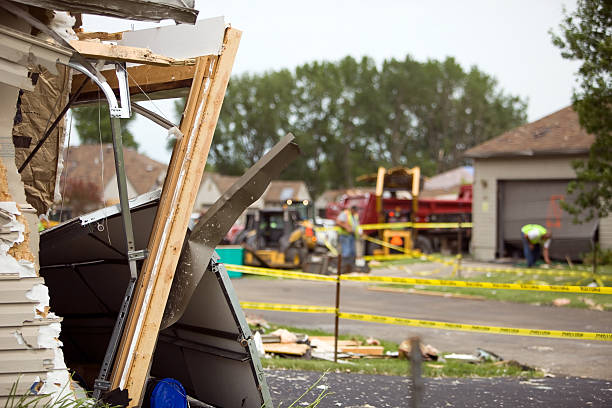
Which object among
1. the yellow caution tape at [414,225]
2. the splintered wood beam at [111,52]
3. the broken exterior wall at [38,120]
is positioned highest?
the splintered wood beam at [111,52]

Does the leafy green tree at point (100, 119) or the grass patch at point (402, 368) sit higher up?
the leafy green tree at point (100, 119)

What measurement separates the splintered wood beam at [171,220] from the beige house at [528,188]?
21843mm

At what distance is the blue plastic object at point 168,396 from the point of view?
5.14 metres

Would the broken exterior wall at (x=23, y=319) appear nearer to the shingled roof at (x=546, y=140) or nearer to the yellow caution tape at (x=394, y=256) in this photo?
the yellow caution tape at (x=394, y=256)

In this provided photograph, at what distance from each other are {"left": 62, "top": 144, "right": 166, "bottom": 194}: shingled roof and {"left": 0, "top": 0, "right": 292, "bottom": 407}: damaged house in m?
40.7

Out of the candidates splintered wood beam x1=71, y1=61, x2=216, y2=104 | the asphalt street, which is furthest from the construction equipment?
splintered wood beam x1=71, y1=61, x2=216, y2=104

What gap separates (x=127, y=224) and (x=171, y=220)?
0.99 ft

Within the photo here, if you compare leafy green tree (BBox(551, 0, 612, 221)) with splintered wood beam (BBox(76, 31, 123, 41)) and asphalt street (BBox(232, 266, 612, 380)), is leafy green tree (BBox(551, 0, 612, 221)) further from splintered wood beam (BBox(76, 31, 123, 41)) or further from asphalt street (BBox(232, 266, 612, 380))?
splintered wood beam (BBox(76, 31, 123, 41))

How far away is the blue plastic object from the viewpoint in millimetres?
5141

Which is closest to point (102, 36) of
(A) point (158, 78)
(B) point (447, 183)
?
(A) point (158, 78)

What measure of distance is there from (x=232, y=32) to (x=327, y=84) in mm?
75401

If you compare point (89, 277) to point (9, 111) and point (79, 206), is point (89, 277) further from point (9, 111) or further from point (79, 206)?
point (79, 206)

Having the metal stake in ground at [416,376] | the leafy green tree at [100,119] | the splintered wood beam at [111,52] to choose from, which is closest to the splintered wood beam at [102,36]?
the leafy green tree at [100,119]

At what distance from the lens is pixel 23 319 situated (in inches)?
165
